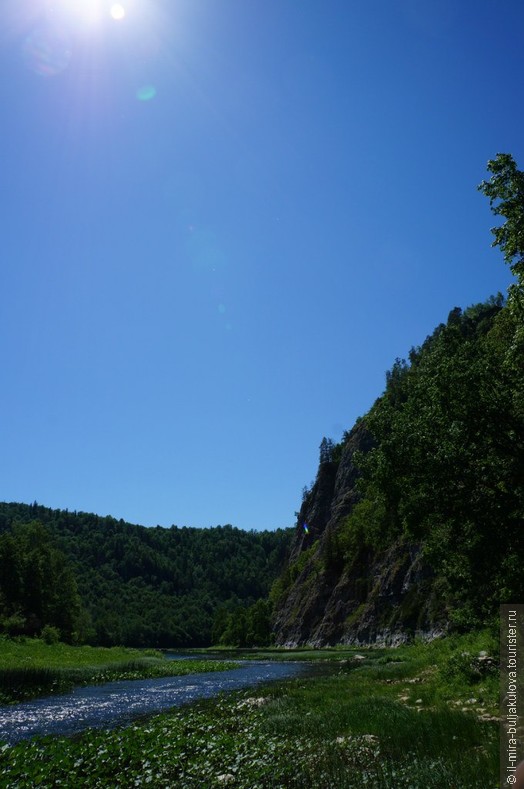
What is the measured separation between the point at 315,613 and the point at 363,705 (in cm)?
10290

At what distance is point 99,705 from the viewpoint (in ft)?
91.9

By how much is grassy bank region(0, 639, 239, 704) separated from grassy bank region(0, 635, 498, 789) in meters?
16.1

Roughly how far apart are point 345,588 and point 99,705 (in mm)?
87320

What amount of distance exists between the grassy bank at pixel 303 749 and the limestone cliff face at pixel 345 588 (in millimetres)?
48538

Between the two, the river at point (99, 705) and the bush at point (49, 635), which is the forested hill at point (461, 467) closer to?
the river at point (99, 705)

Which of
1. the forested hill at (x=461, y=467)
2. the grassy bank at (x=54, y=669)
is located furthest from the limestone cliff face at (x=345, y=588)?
the forested hill at (x=461, y=467)

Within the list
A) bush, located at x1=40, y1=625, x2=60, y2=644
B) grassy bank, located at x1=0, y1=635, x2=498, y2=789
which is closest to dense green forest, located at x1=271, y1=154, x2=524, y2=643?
grassy bank, located at x1=0, y1=635, x2=498, y2=789

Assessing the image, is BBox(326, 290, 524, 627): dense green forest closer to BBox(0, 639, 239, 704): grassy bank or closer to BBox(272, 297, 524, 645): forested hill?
BBox(272, 297, 524, 645): forested hill

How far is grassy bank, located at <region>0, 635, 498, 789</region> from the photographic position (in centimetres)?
1261

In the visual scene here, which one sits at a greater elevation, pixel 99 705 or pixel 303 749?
pixel 303 749

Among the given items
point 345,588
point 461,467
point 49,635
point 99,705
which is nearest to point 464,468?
point 461,467

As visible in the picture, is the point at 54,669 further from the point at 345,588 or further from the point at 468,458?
the point at 345,588

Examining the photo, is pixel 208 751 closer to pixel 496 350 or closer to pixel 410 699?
pixel 410 699

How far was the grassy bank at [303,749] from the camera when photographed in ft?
41.4
